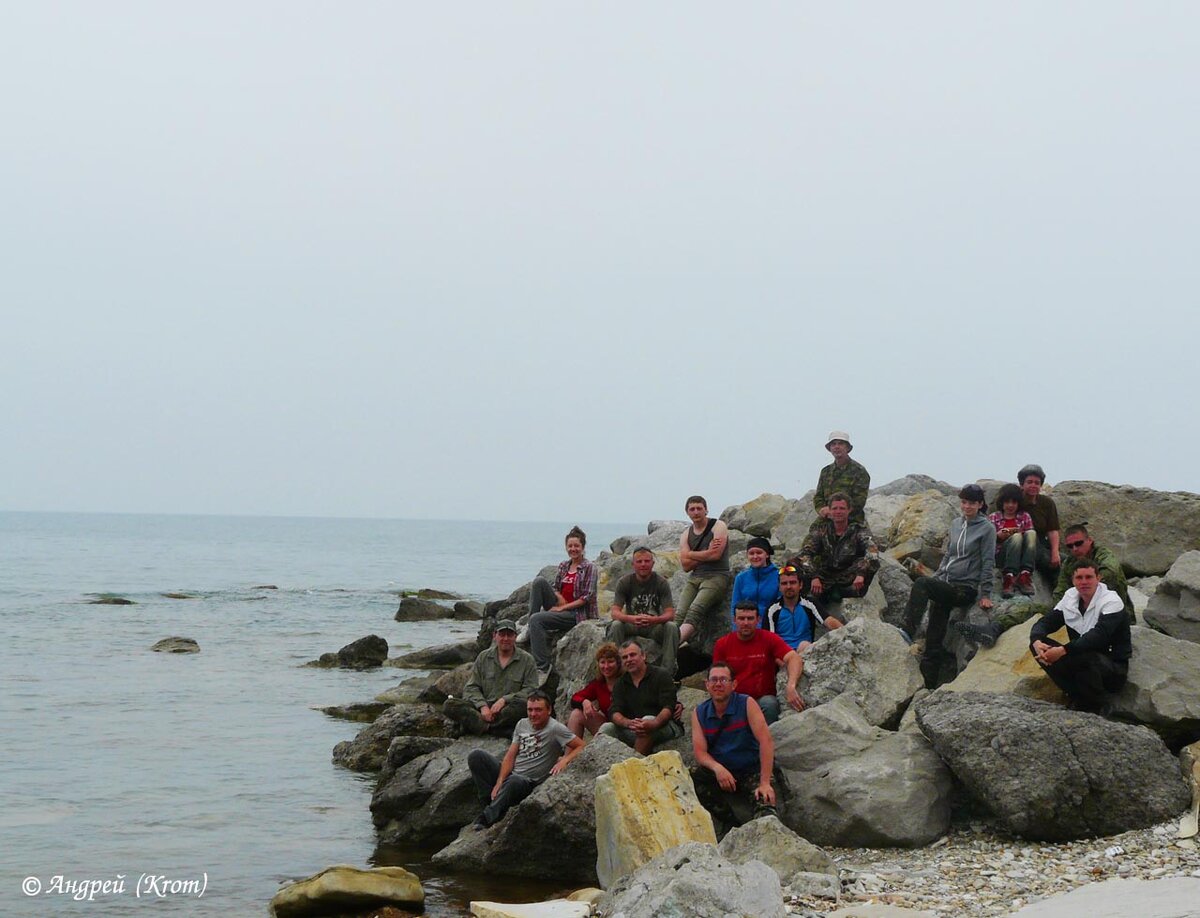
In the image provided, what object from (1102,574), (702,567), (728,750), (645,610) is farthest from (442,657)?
(1102,574)

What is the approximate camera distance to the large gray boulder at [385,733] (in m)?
15.1

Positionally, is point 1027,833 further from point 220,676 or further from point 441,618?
point 441,618

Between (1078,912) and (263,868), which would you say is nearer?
(1078,912)

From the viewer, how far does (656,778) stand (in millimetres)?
9414

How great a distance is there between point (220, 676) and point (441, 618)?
18.1m

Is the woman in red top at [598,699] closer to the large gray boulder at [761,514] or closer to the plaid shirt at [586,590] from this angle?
the plaid shirt at [586,590]

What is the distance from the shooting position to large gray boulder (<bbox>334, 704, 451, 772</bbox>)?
1513cm

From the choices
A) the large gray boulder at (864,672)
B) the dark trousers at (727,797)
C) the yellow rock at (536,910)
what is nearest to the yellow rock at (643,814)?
the dark trousers at (727,797)

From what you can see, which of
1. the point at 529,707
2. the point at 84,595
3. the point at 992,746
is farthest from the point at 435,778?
the point at 84,595

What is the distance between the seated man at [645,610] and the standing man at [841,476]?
230cm

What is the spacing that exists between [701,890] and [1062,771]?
3685 mm

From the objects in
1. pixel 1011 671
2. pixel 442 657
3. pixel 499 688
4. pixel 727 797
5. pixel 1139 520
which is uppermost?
pixel 1139 520

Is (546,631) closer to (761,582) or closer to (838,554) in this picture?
(761,582)

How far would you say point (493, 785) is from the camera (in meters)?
11.6
